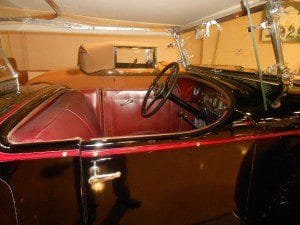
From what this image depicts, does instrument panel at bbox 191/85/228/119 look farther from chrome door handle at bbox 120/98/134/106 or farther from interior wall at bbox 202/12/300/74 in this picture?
chrome door handle at bbox 120/98/134/106

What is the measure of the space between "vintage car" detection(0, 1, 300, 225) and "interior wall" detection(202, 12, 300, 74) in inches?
11.9

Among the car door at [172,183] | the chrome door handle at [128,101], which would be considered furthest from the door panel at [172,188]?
the chrome door handle at [128,101]

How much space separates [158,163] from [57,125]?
2.06ft

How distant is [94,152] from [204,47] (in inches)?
107

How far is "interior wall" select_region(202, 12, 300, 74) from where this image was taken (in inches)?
Answer: 79.3

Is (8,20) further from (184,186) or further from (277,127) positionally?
(277,127)

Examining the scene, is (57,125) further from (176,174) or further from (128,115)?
(128,115)

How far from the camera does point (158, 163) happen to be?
1248mm

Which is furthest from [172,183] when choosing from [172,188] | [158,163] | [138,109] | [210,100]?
[138,109]

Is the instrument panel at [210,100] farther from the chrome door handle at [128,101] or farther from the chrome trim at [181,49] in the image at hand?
the chrome door handle at [128,101]

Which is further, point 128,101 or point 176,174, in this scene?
point 128,101

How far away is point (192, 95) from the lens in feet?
8.46

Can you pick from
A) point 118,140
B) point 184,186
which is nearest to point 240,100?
point 184,186

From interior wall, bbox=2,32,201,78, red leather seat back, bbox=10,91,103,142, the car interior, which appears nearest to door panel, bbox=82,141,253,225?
red leather seat back, bbox=10,91,103,142
